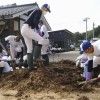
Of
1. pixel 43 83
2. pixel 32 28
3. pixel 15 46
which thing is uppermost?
pixel 32 28

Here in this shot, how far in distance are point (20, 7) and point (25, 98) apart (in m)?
12.5

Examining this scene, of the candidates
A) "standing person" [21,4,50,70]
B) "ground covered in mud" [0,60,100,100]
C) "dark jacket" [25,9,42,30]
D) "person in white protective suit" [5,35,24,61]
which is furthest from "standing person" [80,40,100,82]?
"person in white protective suit" [5,35,24,61]

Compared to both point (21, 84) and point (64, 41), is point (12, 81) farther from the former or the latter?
point (64, 41)

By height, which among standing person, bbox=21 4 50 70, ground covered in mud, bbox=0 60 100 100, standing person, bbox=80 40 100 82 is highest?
standing person, bbox=21 4 50 70

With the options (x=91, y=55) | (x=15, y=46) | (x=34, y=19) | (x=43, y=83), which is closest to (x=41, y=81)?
(x=43, y=83)

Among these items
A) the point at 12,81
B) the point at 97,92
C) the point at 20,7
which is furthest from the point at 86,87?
the point at 20,7

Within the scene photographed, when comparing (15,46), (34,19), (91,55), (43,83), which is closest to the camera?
(43,83)

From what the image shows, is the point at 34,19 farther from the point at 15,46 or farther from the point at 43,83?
the point at 15,46

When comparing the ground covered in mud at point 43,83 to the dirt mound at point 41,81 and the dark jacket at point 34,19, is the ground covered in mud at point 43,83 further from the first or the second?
the dark jacket at point 34,19

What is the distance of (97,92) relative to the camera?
5.11 metres

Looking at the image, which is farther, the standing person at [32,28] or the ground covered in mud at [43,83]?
the standing person at [32,28]

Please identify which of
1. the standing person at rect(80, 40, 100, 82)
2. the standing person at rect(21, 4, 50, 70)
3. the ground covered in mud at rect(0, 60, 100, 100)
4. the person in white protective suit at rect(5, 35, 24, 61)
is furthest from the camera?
the person in white protective suit at rect(5, 35, 24, 61)

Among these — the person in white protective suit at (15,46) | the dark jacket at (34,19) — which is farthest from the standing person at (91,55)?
the person in white protective suit at (15,46)

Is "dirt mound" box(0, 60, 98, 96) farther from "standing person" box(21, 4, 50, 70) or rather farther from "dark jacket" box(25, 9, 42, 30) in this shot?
"dark jacket" box(25, 9, 42, 30)
